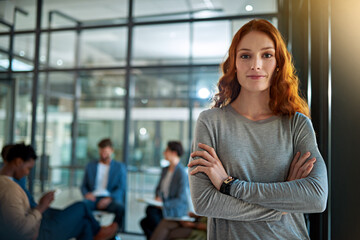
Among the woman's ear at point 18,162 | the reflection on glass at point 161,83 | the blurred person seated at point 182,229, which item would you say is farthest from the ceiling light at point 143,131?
the woman's ear at point 18,162

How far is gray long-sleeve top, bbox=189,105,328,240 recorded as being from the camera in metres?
1.12

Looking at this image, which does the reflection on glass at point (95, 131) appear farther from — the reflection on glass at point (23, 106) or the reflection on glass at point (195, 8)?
the reflection on glass at point (195, 8)

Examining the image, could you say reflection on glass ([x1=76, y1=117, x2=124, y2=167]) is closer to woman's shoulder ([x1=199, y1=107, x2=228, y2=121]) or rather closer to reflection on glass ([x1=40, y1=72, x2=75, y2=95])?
reflection on glass ([x1=40, y1=72, x2=75, y2=95])

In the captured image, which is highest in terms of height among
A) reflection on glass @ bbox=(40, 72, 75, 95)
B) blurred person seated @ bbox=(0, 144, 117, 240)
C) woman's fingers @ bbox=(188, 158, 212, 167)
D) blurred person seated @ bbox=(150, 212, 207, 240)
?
reflection on glass @ bbox=(40, 72, 75, 95)

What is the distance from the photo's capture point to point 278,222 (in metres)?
1.18

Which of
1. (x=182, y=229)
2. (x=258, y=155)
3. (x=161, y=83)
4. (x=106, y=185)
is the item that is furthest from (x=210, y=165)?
(x=161, y=83)

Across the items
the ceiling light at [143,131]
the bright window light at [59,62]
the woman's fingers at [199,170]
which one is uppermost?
the bright window light at [59,62]

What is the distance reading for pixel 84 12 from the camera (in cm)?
566

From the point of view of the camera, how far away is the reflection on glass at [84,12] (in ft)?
17.9

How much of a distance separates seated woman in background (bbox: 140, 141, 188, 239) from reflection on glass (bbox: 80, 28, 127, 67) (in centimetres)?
244

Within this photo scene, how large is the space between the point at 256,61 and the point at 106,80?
5.22 m

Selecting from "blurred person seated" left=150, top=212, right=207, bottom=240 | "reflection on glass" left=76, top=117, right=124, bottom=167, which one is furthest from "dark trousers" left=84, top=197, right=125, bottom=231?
"reflection on glass" left=76, top=117, right=124, bottom=167

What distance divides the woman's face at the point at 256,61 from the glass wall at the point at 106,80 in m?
3.71

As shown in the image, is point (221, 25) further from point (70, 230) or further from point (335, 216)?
point (335, 216)
